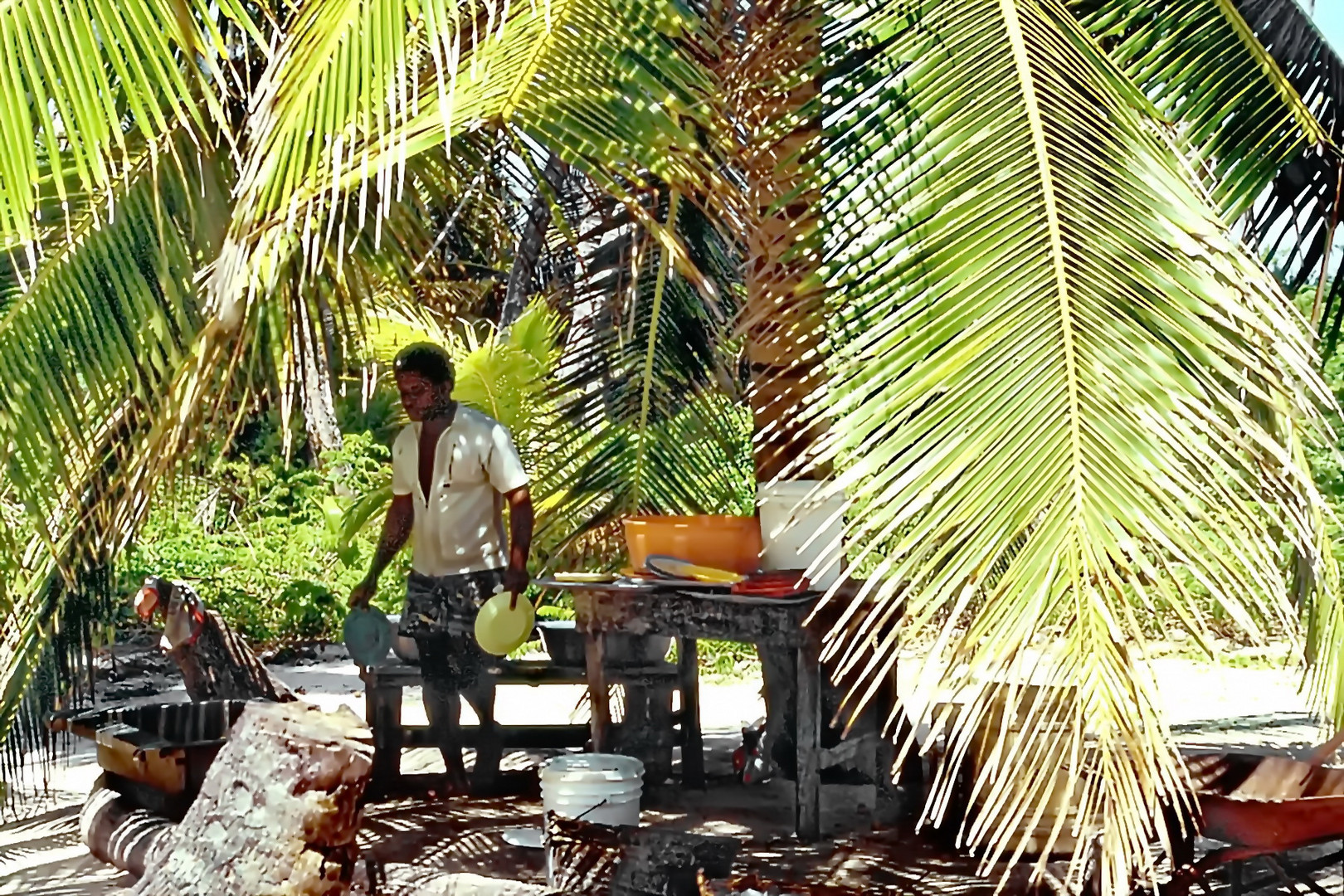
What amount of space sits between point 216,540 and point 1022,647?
11.6 m

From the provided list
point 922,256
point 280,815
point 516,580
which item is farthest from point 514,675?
point 922,256

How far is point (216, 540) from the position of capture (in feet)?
44.2

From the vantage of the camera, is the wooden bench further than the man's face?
No

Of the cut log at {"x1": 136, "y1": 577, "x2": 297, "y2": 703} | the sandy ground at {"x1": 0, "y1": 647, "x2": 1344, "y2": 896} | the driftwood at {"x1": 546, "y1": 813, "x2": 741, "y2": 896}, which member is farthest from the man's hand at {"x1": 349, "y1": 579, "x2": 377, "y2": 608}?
the driftwood at {"x1": 546, "y1": 813, "x2": 741, "y2": 896}

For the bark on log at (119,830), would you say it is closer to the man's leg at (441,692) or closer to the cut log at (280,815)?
the cut log at (280,815)

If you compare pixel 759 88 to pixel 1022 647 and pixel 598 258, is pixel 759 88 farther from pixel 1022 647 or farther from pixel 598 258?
pixel 598 258

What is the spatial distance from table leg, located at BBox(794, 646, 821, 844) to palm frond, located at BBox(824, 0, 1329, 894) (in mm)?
1416

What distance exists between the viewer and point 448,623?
19.5 feet

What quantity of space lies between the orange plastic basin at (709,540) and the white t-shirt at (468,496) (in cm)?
67

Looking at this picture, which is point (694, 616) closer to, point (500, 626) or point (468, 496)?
point (500, 626)

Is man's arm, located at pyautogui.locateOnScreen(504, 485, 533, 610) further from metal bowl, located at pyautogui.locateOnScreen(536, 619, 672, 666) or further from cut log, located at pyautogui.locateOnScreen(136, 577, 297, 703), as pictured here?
cut log, located at pyautogui.locateOnScreen(136, 577, 297, 703)

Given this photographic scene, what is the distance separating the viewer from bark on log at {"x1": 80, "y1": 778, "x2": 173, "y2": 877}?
4.76 metres

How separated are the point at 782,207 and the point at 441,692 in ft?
8.51

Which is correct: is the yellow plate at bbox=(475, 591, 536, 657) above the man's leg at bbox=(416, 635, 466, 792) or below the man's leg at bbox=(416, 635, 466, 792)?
above
